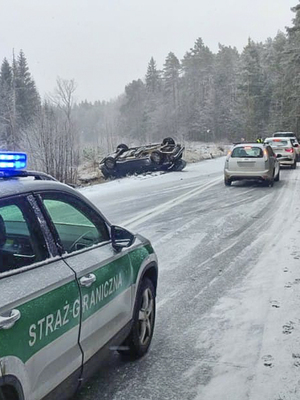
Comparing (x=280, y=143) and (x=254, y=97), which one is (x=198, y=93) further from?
(x=280, y=143)

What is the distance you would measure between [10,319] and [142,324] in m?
2.06

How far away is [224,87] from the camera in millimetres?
88562

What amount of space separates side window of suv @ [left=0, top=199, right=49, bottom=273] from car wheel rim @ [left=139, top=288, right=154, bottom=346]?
5.10ft

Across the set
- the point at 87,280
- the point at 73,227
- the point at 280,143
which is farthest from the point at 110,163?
the point at 87,280

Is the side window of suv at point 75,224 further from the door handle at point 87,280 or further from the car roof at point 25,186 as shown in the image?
the door handle at point 87,280

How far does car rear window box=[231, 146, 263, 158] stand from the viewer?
17.0 metres

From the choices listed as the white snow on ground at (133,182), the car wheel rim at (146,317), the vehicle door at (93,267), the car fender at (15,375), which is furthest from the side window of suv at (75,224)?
the white snow on ground at (133,182)

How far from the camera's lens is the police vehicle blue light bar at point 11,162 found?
9.60 feet

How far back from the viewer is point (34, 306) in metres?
2.33

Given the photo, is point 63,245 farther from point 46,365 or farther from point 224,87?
point 224,87

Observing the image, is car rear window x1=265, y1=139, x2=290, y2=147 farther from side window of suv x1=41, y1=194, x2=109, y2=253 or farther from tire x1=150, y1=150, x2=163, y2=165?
side window of suv x1=41, y1=194, x2=109, y2=253

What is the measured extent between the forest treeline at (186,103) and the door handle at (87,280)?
1766 cm

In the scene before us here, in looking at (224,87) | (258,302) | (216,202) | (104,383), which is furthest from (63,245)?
(224,87)

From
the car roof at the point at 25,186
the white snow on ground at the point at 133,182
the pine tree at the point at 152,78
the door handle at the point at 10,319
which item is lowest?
the white snow on ground at the point at 133,182
